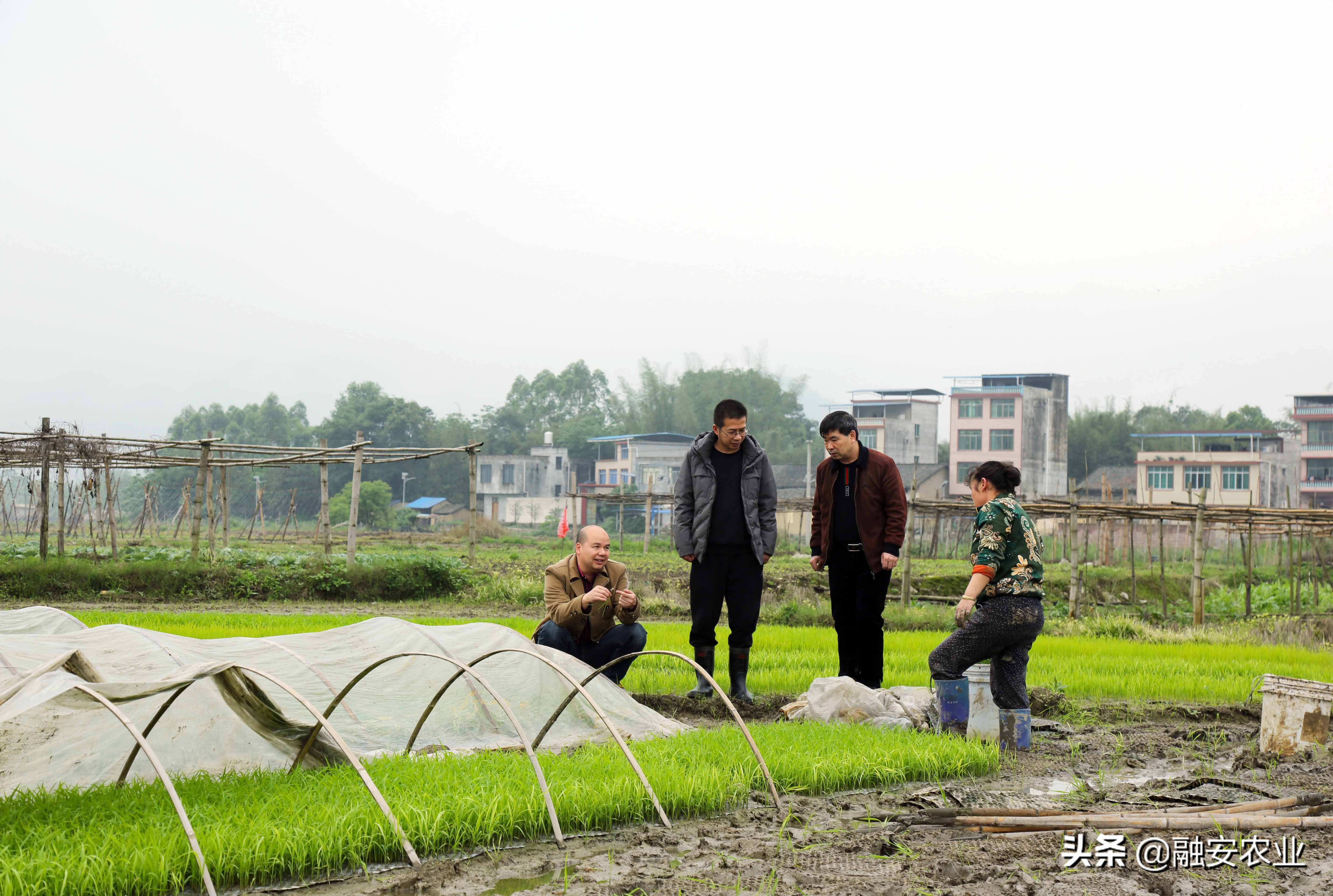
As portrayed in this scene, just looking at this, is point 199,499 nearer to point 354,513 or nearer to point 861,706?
point 354,513

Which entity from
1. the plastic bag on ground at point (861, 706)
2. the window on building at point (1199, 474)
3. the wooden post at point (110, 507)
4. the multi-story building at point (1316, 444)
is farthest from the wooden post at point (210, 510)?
the multi-story building at point (1316, 444)

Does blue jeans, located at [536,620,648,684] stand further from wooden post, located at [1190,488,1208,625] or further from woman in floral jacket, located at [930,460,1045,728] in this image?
wooden post, located at [1190,488,1208,625]

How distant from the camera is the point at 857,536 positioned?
6.22m

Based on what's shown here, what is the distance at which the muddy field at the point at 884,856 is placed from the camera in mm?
3219

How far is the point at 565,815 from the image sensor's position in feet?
12.6

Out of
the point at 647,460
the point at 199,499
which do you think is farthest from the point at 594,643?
the point at 647,460

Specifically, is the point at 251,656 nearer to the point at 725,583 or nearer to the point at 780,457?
the point at 725,583

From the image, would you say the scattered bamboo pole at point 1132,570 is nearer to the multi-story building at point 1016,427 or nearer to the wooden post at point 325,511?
the wooden post at point 325,511

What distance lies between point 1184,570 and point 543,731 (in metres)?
24.7

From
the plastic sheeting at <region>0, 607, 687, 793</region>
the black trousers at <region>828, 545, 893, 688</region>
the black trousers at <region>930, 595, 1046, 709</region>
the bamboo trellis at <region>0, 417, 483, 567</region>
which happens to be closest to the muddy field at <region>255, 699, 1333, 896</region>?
the black trousers at <region>930, 595, 1046, 709</region>

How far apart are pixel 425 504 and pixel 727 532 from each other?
5743 centimetres

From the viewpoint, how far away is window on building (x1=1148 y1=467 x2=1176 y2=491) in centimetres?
4406

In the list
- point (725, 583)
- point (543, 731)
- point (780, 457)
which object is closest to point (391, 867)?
point (543, 731)

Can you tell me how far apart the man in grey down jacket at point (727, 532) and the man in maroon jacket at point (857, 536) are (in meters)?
0.38
